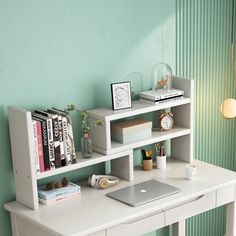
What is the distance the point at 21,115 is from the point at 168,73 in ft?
3.48

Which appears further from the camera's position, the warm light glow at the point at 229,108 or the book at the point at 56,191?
the warm light glow at the point at 229,108

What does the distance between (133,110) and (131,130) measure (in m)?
0.12

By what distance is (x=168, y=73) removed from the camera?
3465 mm

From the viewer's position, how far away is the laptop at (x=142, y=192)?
2927mm

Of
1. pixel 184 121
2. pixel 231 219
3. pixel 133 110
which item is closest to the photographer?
pixel 133 110

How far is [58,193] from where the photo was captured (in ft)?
9.67

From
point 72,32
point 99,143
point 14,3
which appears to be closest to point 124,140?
point 99,143

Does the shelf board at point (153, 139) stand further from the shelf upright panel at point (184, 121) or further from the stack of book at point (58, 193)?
the stack of book at point (58, 193)

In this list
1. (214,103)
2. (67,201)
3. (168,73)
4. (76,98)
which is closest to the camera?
(67,201)

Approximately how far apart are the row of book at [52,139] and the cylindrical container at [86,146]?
4.9 inches

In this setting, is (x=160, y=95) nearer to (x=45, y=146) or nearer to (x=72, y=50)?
(x=72, y=50)

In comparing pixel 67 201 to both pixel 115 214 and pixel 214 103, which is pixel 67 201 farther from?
pixel 214 103

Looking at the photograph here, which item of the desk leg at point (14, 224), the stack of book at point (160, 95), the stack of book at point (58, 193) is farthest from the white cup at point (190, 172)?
the desk leg at point (14, 224)

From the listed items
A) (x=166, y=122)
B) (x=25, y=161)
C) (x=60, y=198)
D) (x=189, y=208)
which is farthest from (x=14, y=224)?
(x=166, y=122)
